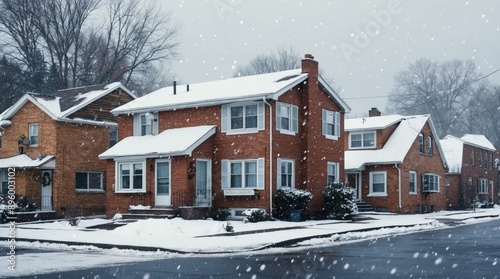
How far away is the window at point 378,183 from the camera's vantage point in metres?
39.5

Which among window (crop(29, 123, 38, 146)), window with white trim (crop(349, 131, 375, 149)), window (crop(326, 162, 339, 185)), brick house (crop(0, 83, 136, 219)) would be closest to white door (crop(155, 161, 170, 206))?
brick house (crop(0, 83, 136, 219))

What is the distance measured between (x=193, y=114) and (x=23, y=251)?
51.6 ft

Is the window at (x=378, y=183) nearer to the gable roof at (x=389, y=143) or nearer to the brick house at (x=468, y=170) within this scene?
the gable roof at (x=389, y=143)

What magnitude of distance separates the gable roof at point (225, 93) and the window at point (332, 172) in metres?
3.32

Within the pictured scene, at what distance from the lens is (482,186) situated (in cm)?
5462

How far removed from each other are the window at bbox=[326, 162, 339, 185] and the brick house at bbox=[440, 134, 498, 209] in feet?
59.0

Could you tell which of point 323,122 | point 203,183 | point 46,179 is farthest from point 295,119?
point 46,179

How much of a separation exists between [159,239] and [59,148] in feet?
60.7

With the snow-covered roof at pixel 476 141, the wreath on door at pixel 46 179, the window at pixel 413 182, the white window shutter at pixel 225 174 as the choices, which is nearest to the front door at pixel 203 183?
the white window shutter at pixel 225 174

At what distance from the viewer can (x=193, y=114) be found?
32.8m

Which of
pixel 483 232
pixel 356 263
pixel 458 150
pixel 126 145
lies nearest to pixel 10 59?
pixel 126 145

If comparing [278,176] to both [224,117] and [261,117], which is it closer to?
[261,117]

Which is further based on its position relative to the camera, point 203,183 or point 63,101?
point 63,101

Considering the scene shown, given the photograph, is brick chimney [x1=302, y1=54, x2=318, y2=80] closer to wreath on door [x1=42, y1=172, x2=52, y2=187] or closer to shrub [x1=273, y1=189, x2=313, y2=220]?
shrub [x1=273, y1=189, x2=313, y2=220]
